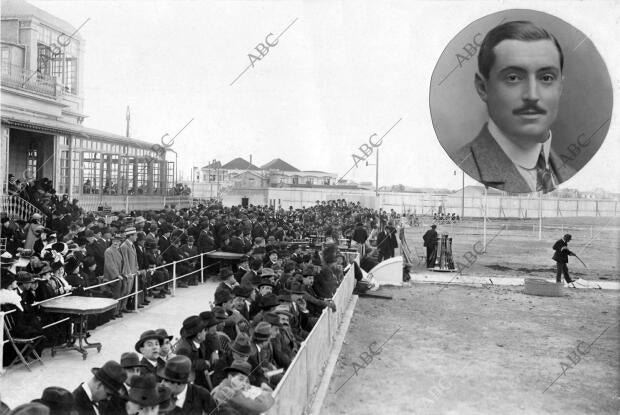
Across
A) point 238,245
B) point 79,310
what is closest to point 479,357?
point 238,245

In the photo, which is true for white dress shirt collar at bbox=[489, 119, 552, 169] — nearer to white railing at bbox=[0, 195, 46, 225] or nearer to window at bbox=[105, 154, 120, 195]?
white railing at bbox=[0, 195, 46, 225]

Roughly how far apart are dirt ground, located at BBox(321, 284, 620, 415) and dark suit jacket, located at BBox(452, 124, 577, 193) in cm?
326

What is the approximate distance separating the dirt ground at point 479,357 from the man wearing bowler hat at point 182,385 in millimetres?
3477

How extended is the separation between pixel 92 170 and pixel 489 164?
17580 mm

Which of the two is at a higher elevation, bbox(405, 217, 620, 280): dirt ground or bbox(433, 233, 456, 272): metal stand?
bbox(433, 233, 456, 272): metal stand

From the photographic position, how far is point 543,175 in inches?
425

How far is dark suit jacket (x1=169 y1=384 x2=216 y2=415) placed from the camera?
4.11 m

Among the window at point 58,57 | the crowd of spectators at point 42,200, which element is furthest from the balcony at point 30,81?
the crowd of spectators at point 42,200

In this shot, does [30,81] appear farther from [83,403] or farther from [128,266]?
[83,403]

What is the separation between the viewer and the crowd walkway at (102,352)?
6352 mm

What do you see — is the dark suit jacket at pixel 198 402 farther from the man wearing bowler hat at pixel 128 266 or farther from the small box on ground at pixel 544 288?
the small box on ground at pixel 544 288


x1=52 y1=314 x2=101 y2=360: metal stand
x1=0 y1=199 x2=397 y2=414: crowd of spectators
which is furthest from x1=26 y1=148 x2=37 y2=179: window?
x1=52 y1=314 x2=101 y2=360: metal stand

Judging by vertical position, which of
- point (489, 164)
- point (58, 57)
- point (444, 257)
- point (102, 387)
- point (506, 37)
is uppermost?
point (58, 57)

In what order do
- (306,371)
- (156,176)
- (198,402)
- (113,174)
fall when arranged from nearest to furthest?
(198,402) → (306,371) → (113,174) → (156,176)
